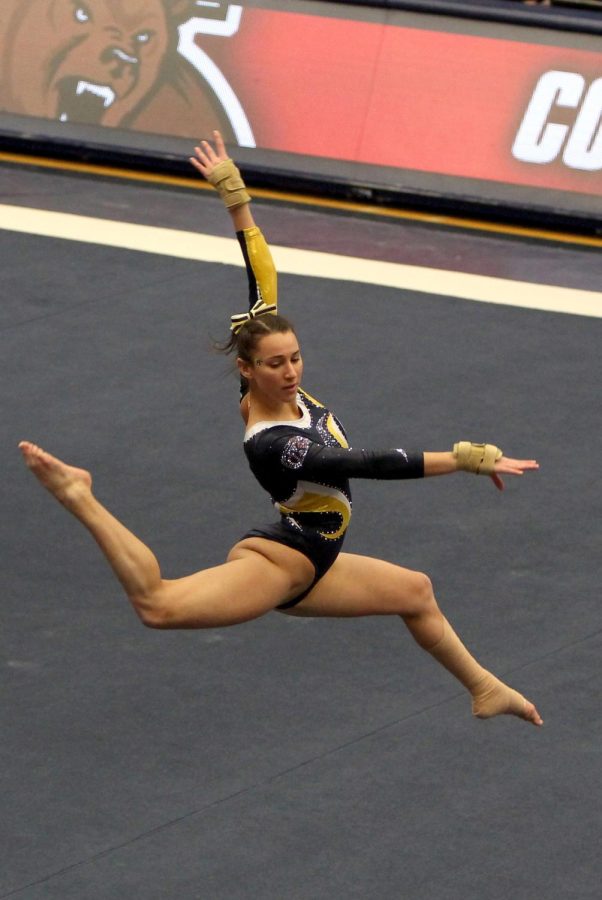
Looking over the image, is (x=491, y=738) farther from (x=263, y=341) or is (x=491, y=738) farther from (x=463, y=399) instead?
(x=463, y=399)

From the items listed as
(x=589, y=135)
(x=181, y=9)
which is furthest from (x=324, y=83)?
(x=589, y=135)

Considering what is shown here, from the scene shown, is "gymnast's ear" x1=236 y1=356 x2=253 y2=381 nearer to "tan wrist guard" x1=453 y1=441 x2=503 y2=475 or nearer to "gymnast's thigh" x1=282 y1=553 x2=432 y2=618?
"gymnast's thigh" x1=282 y1=553 x2=432 y2=618

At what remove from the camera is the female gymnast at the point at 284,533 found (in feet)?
15.3

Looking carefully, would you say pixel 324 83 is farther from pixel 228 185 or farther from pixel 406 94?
pixel 228 185

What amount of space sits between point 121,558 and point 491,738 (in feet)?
6.08

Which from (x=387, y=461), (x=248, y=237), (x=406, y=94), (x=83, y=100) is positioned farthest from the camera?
(x=83, y=100)

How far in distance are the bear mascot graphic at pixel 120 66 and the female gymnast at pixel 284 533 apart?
21.1 ft

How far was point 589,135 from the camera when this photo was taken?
10.7 metres

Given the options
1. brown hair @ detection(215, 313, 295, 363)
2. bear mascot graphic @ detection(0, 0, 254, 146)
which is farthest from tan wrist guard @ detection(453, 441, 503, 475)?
bear mascot graphic @ detection(0, 0, 254, 146)

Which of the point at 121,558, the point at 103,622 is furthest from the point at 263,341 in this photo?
the point at 103,622

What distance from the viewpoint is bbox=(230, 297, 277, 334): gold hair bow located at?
5.11 m

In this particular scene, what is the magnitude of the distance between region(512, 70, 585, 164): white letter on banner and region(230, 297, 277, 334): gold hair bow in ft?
19.2

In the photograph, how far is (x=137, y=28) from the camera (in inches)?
460

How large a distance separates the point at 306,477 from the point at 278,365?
33cm
